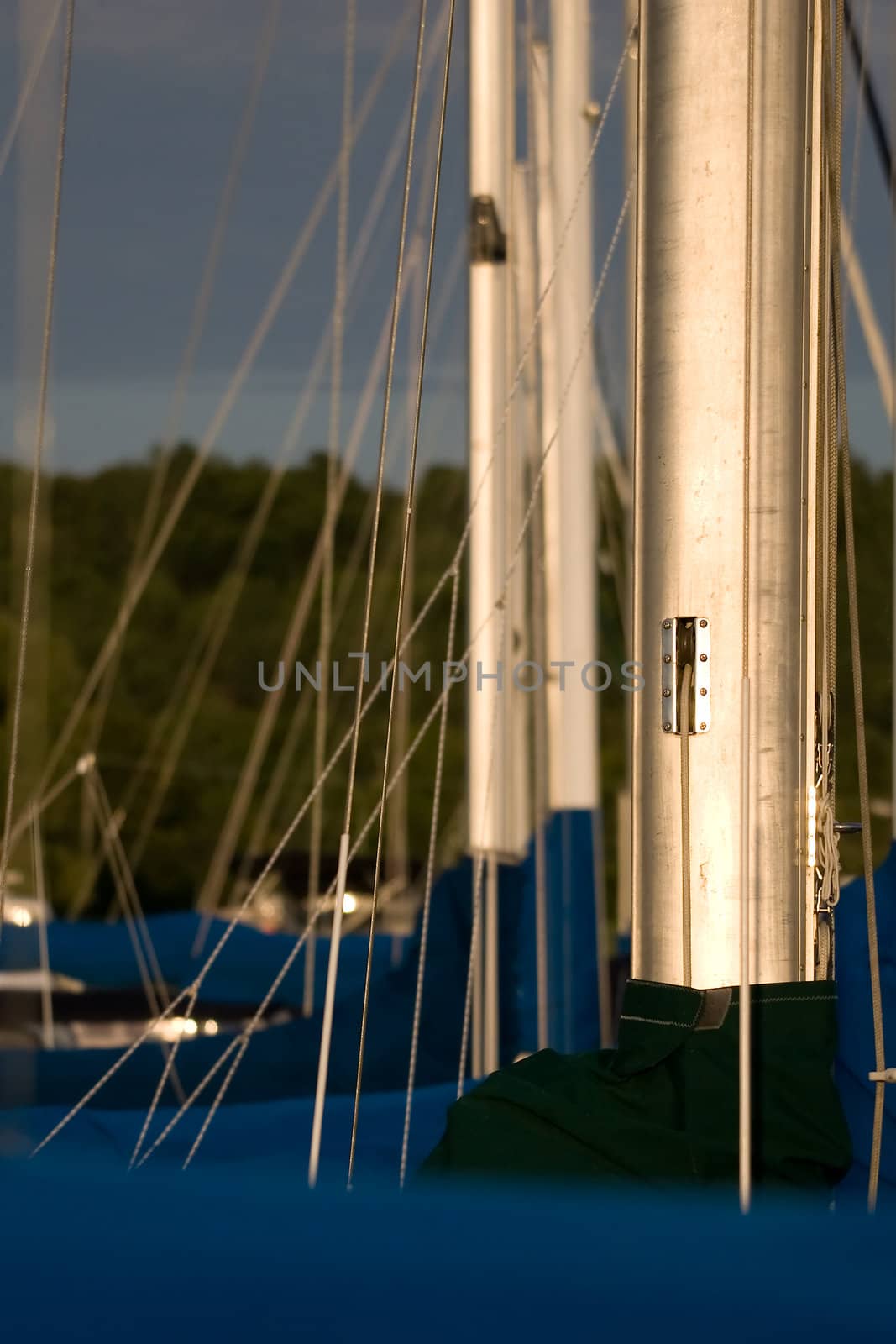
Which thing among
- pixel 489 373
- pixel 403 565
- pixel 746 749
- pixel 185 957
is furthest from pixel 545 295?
pixel 185 957

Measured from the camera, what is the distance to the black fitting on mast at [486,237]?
713 cm

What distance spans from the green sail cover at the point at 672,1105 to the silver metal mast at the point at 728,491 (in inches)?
2.7

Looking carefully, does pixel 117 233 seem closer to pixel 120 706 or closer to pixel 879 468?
pixel 120 706

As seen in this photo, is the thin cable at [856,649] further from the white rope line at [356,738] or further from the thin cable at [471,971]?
the thin cable at [471,971]

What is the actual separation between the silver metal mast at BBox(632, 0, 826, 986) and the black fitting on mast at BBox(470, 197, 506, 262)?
3826 millimetres

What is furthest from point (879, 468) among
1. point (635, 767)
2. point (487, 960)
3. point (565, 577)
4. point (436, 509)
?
point (635, 767)

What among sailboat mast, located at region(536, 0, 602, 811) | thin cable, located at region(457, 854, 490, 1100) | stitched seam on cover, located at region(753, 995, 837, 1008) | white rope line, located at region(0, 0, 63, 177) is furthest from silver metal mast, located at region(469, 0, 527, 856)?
stitched seam on cover, located at region(753, 995, 837, 1008)

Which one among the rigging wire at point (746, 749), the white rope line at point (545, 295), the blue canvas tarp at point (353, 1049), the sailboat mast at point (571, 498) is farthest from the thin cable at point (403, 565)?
the sailboat mast at point (571, 498)

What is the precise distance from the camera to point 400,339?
687 inches

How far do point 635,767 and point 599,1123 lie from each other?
616 mm

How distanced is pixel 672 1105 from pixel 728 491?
1027 millimetres

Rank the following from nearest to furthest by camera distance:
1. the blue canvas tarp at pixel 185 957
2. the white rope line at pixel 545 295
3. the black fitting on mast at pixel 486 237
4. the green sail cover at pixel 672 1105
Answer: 1. the green sail cover at pixel 672 1105
2. the white rope line at pixel 545 295
3. the black fitting on mast at pixel 486 237
4. the blue canvas tarp at pixel 185 957

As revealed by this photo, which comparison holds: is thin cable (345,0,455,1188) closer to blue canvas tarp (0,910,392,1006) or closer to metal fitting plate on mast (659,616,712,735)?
metal fitting plate on mast (659,616,712,735)

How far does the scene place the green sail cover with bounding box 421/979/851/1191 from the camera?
3.04 metres
